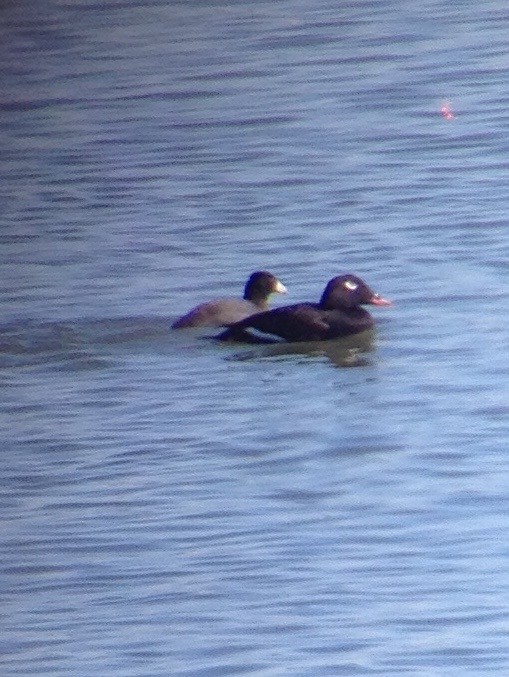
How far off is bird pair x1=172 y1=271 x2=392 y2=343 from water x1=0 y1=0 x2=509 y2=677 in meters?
0.11

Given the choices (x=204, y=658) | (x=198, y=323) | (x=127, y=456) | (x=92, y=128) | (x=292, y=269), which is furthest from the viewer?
(x=92, y=128)

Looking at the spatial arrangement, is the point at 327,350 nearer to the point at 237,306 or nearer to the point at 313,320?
the point at 313,320

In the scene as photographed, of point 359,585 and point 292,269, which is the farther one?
point 292,269

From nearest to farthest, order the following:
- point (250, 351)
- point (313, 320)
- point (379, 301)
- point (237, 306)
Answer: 1. point (250, 351)
2. point (313, 320)
3. point (379, 301)
4. point (237, 306)

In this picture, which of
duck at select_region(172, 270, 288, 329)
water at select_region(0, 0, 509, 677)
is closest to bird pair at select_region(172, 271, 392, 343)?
duck at select_region(172, 270, 288, 329)

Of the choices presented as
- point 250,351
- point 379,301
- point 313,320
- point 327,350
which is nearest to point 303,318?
point 313,320

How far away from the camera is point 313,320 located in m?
12.6

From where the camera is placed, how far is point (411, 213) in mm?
15008

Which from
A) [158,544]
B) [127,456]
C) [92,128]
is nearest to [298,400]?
[127,456]

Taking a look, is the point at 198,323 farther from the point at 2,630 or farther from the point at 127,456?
the point at 2,630

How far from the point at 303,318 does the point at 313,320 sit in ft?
0.18

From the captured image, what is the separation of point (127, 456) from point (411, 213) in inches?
201

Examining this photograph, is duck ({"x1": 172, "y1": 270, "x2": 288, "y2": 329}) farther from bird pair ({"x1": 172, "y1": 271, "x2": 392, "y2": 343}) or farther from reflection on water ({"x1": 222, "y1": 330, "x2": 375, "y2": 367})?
reflection on water ({"x1": 222, "y1": 330, "x2": 375, "y2": 367})

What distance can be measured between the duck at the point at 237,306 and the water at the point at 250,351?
0.17 meters
